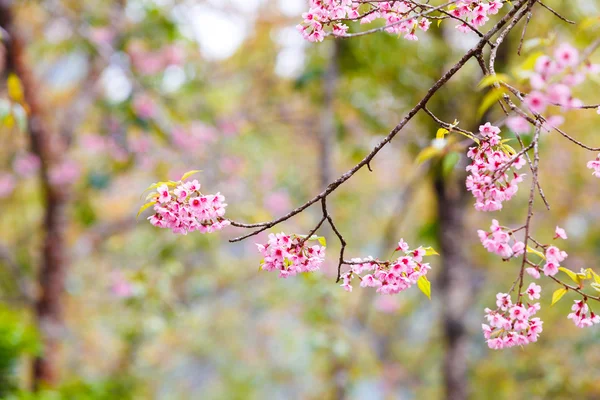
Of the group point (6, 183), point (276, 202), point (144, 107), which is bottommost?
point (144, 107)

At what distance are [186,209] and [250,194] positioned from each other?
3945mm

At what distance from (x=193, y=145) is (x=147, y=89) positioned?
0.94 m

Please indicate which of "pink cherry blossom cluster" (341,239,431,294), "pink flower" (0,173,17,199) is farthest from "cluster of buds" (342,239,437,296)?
"pink flower" (0,173,17,199)

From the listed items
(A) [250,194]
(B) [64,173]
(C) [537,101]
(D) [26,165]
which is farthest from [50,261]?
(C) [537,101]

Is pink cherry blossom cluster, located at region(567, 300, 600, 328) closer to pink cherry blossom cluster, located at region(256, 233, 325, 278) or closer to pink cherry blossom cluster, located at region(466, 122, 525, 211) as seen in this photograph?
pink cherry blossom cluster, located at region(466, 122, 525, 211)

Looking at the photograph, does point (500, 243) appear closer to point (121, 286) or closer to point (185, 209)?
point (185, 209)

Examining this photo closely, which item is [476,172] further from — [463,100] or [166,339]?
[166,339]

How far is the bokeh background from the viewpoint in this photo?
133 inches

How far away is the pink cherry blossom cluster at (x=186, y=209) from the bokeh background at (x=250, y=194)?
0.76 metres

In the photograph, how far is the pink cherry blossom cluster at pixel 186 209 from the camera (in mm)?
1110

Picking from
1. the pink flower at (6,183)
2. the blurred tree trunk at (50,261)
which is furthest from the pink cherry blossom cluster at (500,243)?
the pink flower at (6,183)

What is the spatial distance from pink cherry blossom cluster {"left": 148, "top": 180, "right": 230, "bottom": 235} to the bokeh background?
759 mm

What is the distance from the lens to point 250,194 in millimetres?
5051

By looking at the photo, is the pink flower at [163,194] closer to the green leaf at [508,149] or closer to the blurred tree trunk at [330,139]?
the green leaf at [508,149]
